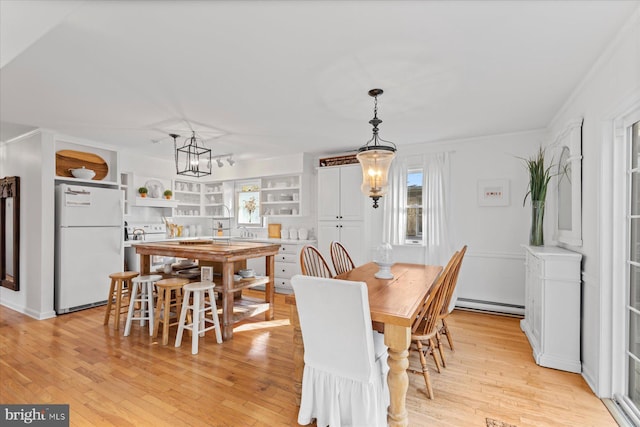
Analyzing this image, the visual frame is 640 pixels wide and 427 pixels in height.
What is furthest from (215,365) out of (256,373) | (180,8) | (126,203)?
(126,203)

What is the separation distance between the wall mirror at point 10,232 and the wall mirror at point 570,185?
6669 millimetres

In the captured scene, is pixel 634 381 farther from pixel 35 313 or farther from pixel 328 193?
pixel 35 313

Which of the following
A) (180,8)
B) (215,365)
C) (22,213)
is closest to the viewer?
(180,8)

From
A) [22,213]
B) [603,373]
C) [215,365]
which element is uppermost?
[22,213]

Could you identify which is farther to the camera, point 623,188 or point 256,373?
point 256,373

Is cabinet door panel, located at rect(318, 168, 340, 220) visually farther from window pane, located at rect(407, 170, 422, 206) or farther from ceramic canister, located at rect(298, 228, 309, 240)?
window pane, located at rect(407, 170, 422, 206)

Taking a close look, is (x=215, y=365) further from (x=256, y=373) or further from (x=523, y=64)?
(x=523, y=64)

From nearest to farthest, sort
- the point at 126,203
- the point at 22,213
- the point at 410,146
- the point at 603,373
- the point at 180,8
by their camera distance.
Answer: the point at 180,8 < the point at 603,373 < the point at 22,213 < the point at 410,146 < the point at 126,203

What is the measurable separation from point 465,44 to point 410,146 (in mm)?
2848

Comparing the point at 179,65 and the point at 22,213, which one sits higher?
the point at 179,65

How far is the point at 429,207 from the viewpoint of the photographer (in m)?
4.64

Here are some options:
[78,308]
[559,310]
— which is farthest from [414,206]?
[78,308]

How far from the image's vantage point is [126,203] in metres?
5.30

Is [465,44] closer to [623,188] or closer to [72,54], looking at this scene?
[623,188]
